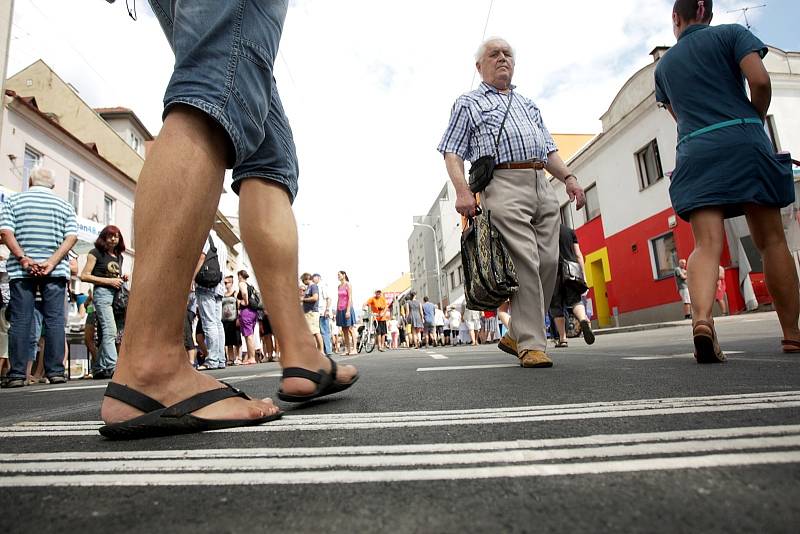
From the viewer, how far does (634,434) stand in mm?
813

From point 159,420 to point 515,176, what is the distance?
2.49 m

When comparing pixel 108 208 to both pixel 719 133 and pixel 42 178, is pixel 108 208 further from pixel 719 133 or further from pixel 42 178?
pixel 719 133

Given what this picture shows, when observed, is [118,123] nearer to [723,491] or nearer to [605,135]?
[605,135]

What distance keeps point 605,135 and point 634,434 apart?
63.3ft

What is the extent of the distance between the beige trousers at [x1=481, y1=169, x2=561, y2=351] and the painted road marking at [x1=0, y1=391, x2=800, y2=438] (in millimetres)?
1710

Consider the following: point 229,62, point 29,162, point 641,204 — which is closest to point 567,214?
point 641,204

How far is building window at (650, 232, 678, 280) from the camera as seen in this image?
15.4 meters

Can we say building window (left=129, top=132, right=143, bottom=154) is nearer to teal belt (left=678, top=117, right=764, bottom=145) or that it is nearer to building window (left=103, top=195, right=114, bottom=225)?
building window (left=103, top=195, right=114, bottom=225)

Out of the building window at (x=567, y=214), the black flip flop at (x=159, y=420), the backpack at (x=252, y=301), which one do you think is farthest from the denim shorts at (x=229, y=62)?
the building window at (x=567, y=214)

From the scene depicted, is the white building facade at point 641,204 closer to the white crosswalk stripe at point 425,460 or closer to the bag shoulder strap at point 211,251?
the bag shoulder strap at point 211,251

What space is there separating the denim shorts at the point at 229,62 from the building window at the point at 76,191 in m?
18.9

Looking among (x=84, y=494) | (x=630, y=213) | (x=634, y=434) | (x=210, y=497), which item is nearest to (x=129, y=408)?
(x=84, y=494)

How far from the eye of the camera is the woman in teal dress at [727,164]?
8.39ft

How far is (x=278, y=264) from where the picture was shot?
1718 millimetres
